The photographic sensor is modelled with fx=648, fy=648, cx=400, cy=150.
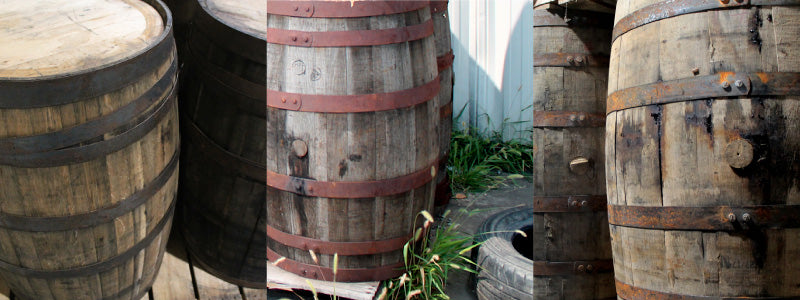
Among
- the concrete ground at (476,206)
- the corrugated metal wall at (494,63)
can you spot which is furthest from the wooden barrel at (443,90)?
the corrugated metal wall at (494,63)

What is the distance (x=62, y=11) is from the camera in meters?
0.64

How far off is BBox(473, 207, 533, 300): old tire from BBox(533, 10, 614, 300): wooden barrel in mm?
311

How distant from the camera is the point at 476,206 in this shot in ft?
10.3

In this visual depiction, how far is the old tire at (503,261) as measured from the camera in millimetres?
2133

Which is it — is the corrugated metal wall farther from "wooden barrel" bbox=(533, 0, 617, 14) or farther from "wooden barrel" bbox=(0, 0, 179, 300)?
"wooden barrel" bbox=(0, 0, 179, 300)

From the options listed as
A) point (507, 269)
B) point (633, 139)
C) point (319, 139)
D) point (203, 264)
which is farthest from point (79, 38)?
point (507, 269)

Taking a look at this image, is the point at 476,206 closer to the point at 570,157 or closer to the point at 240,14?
the point at 570,157

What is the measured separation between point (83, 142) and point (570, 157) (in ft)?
4.84

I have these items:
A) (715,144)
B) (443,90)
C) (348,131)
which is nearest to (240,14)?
(715,144)

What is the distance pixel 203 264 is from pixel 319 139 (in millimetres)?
1191

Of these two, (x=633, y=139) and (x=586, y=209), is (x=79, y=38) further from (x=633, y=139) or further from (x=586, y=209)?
(x=586, y=209)

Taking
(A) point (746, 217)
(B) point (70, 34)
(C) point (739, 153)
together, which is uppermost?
(B) point (70, 34)

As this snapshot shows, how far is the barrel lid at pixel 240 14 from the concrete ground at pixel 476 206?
147cm

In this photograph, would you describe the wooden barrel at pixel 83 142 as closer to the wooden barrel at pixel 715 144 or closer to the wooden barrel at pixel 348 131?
the wooden barrel at pixel 715 144
